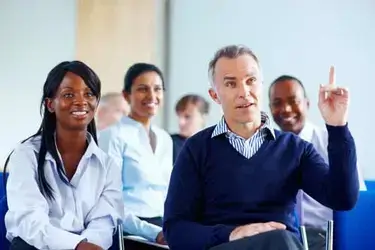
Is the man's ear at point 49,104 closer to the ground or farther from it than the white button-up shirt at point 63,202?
farther from it

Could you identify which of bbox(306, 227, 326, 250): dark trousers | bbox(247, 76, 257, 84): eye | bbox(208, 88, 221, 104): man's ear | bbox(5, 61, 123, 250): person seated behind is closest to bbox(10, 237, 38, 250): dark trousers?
bbox(5, 61, 123, 250): person seated behind

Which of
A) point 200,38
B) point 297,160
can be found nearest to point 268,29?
point 200,38

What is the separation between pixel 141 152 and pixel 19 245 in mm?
970

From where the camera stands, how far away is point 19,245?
1.82 m

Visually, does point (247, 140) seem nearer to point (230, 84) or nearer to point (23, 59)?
point (230, 84)

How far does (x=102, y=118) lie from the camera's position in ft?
13.6

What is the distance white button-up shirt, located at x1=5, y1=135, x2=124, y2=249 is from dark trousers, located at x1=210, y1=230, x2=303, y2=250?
0.67m

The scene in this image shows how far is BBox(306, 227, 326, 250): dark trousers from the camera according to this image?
2191 mm

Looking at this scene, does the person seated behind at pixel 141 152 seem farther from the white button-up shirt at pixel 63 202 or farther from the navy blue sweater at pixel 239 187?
the navy blue sweater at pixel 239 187

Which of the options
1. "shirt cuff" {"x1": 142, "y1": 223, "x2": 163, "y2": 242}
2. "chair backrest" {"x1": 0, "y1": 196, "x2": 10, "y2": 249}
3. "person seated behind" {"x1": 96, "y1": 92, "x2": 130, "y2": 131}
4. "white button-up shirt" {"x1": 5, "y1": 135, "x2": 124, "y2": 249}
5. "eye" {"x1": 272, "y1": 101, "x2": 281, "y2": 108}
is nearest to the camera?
"white button-up shirt" {"x1": 5, "y1": 135, "x2": 124, "y2": 249}

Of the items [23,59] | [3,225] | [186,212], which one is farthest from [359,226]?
[23,59]

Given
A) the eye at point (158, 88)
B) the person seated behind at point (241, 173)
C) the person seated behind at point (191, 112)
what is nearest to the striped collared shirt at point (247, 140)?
the person seated behind at point (241, 173)

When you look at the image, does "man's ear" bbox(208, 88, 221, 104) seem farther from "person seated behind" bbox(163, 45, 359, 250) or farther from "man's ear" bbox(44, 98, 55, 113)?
"man's ear" bbox(44, 98, 55, 113)

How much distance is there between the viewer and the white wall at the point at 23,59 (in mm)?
3975
